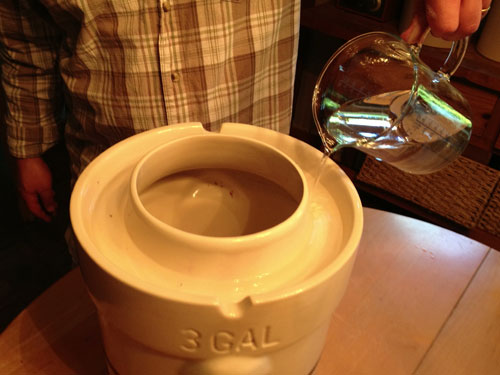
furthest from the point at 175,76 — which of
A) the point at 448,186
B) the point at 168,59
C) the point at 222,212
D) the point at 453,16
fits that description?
the point at 448,186

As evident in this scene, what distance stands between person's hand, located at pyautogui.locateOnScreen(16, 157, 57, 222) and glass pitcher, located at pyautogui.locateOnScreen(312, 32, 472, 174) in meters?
0.51

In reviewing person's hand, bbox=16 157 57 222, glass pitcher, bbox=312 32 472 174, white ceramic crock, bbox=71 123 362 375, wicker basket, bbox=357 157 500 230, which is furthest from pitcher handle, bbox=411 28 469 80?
wicker basket, bbox=357 157 500 230

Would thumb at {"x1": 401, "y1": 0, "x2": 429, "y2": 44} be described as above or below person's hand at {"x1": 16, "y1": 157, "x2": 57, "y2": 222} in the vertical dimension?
above

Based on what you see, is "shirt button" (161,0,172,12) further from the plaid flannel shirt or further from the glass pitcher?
the glass pitcher

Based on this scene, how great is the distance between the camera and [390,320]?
568 mm

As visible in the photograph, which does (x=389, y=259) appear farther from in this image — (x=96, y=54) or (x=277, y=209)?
(x=96, y=54)

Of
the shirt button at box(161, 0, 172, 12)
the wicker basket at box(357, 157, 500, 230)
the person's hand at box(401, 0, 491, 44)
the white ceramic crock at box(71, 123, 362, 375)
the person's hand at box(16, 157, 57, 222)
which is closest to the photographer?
the white ceramic crock at box(71, 123, 362, 375)

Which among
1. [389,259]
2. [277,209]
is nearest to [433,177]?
[389,259]

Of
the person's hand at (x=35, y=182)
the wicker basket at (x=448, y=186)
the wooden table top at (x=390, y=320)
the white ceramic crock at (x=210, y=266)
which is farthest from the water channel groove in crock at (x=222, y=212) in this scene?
the wicker basket at (x=448, y=186)

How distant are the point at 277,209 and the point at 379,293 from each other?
0.72 feet

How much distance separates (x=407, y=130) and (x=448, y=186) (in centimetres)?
93

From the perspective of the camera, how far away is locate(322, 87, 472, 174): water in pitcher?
0.51m

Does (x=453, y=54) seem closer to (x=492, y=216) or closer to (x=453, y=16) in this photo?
(x=453, y=16)

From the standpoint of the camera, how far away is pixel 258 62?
2.27ft
